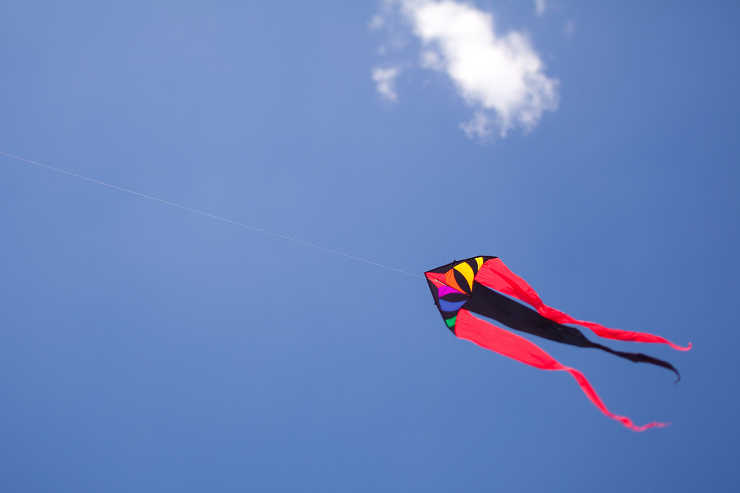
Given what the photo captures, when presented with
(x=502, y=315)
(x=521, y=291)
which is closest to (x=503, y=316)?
(x=502, y=315)

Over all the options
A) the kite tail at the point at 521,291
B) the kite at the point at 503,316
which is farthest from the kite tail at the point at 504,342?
the kite tail at the point at 521,291

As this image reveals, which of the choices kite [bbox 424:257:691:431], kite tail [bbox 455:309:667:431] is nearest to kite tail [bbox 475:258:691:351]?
kite [bbox 424:257:691:431]

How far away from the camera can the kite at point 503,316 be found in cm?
459

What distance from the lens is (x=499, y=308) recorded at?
5551 millimetres

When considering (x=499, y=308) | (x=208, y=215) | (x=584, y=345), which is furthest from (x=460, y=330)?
(x=208, y=215)

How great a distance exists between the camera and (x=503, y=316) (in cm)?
543

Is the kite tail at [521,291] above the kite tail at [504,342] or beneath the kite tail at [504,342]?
above

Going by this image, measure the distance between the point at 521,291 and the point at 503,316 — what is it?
568 millimetres

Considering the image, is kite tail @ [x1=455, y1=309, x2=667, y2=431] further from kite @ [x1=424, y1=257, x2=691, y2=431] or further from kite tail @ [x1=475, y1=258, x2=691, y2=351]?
kite tail @ [x1=475, y1=258, x2=691, y2=351]

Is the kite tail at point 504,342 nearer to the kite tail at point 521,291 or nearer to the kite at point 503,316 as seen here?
the kite at point 503,316

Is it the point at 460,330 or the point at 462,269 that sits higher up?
the point at 462,269

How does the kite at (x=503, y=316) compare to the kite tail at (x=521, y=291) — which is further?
the kite tail at (x=521, y=291)

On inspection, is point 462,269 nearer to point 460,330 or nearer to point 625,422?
point 460,330

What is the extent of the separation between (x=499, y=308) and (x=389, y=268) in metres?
3.12
